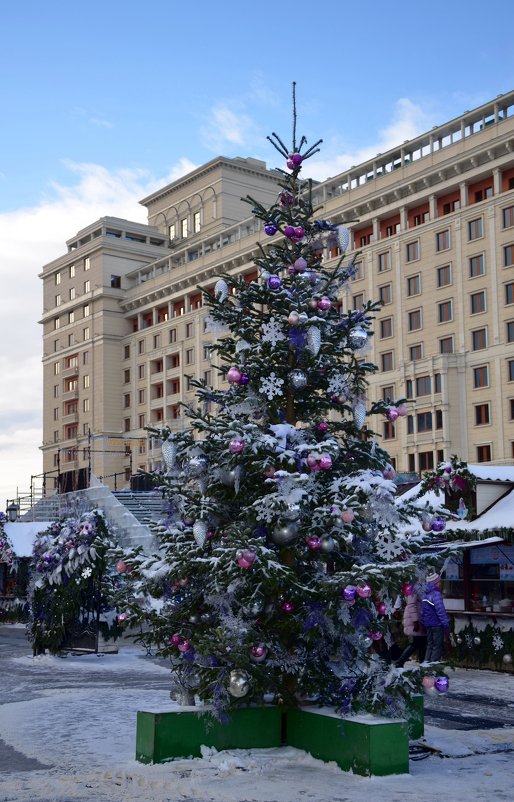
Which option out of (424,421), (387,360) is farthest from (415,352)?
(424,421)

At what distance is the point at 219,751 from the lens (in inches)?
346

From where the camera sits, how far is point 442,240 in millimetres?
58406

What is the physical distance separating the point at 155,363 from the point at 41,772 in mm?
79423

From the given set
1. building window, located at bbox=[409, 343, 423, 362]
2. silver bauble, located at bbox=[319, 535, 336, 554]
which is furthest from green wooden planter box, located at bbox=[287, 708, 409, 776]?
building window, located at bbox=[409, 343, 423, 362]

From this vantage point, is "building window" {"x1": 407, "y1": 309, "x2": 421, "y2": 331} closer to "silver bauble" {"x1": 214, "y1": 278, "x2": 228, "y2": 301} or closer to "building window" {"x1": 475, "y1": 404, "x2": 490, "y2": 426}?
"building window" {"x1": 475, "y1": 404, "x2": 490, "y2": 426}

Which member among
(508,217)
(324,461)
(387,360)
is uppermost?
(508,217)

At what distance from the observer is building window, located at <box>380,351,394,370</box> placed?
202 ft

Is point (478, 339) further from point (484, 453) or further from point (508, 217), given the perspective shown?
point (508, 217)

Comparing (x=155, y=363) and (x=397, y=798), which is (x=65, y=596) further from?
(x=155, y=363)

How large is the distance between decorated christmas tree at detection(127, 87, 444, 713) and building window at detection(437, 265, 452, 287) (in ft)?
160

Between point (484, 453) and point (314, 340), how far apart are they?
154 feet

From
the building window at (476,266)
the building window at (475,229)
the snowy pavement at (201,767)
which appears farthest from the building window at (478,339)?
the snowy pavement at (201,767)

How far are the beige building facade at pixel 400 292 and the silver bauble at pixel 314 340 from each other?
28.5 m

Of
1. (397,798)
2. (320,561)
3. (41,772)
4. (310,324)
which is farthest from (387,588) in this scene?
(41,772)
